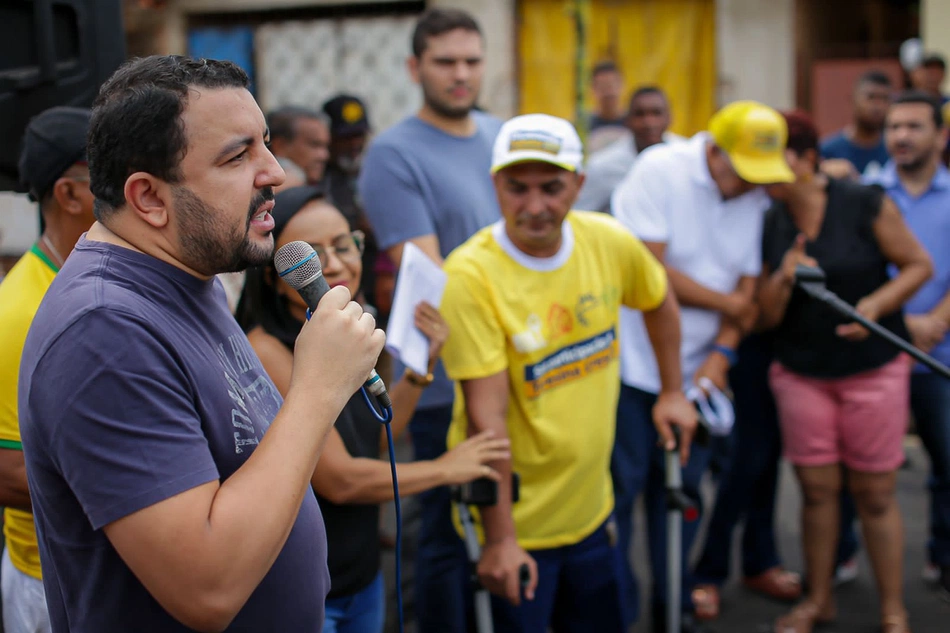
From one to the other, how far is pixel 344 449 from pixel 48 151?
1029 mm

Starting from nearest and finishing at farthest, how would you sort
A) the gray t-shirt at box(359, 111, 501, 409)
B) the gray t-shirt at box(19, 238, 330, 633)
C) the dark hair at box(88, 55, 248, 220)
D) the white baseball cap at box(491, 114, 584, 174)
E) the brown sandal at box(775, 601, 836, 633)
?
the gray t-shirt at box(19, 238, 330, 633), the dark hair at box(88, 55, 248, 220), the white baseball cap at box(491, 114, 584, 174), the gray t-shirt at box(359, 111, 501, 409), the brown sandal at box(775, 601, 836, 633)

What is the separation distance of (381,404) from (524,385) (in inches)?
45.4

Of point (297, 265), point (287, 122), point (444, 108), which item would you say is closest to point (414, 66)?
point (444, 108)

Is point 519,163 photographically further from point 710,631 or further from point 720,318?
point 710,631

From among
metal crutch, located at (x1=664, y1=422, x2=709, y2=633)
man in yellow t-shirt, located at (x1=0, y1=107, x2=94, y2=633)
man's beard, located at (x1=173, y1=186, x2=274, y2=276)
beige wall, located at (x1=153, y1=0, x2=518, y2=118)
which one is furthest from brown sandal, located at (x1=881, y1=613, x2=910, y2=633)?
beige wall, located at (x1=153, y1=0, x2=518, y2=118)

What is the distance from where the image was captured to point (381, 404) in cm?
173

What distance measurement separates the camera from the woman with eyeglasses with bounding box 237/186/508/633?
244 centimetres

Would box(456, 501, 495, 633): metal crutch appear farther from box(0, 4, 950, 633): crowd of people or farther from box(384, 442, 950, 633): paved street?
box(384, 442, 950, 633): paved street


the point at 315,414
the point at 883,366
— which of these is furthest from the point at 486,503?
the point at 883,366

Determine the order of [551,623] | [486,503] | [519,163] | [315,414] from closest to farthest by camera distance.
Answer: [315,414]
[486,503]
[519,163]
[551,623]

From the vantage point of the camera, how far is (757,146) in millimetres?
3877

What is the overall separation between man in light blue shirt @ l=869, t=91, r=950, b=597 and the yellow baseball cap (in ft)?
3.16

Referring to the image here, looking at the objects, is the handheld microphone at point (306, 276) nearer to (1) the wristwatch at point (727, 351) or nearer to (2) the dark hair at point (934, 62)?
(1) the wristwatch at point (727, 351)

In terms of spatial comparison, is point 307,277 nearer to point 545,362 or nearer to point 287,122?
point 545,362
